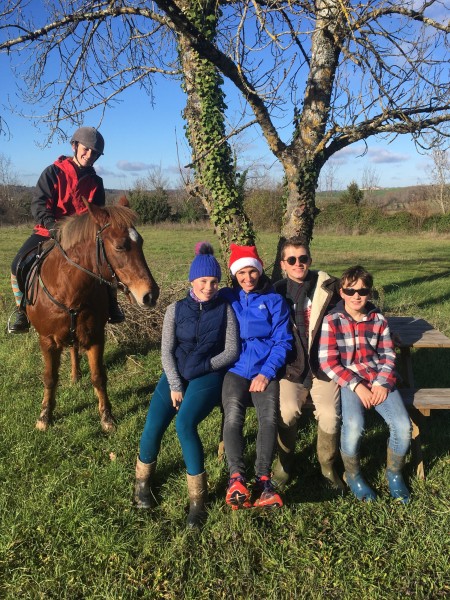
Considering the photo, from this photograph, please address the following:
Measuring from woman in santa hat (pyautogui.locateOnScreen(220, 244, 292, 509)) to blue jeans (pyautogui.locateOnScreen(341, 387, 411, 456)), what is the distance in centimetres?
52

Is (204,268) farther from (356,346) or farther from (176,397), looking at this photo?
(356,346)

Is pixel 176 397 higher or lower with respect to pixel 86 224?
lower

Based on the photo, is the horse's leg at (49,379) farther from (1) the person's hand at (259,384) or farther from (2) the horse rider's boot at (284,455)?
(2) the horse rider's boot at (284,455)

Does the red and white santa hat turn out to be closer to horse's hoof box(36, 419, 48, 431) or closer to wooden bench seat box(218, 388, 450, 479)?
wooden bench seat box(218, 388, 450, 479)

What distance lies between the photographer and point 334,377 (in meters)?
3.29

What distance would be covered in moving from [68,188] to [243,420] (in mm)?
2858

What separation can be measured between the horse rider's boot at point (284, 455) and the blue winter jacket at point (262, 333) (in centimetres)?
44

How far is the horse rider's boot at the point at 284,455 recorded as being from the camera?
333 centimetres

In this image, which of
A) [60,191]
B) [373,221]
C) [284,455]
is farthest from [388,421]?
[373,221]

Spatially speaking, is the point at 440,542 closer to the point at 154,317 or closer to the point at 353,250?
the point at 154,317

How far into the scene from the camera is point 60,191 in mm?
4453

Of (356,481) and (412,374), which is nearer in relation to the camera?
(356,481)

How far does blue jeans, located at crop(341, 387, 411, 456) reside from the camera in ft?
10.4

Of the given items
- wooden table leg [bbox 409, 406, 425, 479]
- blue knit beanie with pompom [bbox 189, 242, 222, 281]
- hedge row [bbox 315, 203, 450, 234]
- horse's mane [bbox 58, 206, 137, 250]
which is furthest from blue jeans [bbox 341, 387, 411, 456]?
hedge row [bbox 315, 203, 450, 234]
